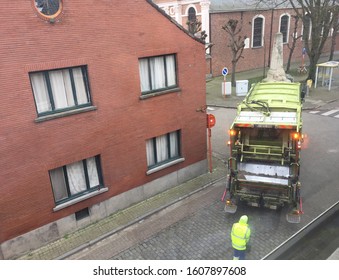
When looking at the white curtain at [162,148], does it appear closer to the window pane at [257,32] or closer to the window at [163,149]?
the window at [163,149]

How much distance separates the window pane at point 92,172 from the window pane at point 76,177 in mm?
211

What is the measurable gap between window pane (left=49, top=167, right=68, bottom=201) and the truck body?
18.2ft

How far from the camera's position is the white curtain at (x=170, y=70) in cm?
1191

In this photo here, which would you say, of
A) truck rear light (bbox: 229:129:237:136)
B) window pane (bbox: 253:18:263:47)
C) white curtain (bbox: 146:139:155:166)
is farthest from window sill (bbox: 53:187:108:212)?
window pane (bbox: 253:18:263:47)

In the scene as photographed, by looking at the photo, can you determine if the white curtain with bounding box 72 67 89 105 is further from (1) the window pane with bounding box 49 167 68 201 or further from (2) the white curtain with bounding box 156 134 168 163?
(2) the white curtain with bounding box 156 134 168 163

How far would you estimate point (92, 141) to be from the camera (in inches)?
414

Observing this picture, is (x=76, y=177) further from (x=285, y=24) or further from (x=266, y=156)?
(x=285, y=24)

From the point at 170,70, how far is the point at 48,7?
4815mm

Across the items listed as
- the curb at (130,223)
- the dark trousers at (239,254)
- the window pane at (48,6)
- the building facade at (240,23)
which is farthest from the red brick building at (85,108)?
the building facade at (240,23)

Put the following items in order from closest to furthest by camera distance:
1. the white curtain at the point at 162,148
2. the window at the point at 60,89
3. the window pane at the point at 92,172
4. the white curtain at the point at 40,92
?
the white curtain at the point at 40,92 < the window at the point at 60,89 < the window pane at the point at 92,172 < the white curtain at the point at 162,148

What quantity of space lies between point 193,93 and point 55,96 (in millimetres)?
5452

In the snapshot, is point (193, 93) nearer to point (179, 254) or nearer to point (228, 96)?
point (179, 254)

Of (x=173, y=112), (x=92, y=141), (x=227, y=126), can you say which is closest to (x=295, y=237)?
(x=173, y=112)

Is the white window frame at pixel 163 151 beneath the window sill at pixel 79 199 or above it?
above
